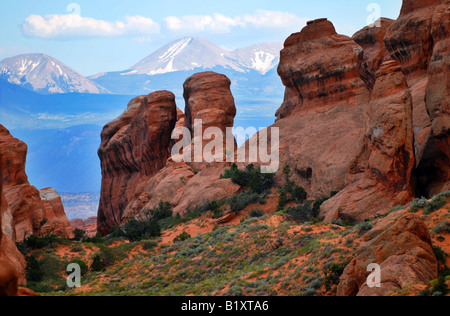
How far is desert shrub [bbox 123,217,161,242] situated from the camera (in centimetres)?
3766

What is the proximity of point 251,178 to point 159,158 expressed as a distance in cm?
1949

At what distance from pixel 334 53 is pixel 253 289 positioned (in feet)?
92.7

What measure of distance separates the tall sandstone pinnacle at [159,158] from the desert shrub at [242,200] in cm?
177

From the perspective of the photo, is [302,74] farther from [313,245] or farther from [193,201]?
[313,245]

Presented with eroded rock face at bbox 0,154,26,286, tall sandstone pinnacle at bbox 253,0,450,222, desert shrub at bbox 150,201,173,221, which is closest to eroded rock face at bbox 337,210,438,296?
tall sandstone pinnacle at bbox 253,0,450,222

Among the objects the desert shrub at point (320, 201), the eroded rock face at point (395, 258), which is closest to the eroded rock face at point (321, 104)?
the desert shrub at point (320, 201)

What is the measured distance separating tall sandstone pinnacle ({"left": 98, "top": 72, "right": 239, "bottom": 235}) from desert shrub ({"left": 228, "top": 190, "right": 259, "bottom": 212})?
1768 mm

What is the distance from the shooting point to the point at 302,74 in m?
45.9

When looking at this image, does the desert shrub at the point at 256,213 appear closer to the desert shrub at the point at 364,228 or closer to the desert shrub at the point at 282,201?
the desert shrub at the point at 282,201

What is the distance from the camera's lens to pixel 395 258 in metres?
16.8

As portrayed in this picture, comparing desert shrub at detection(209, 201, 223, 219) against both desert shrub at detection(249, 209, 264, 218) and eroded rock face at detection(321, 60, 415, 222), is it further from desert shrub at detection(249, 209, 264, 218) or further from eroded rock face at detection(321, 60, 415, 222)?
eroded rock face at detection(321, 60, 415, 222)

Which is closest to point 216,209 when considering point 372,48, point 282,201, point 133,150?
point 282,201

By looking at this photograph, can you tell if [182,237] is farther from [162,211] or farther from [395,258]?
[395,258]

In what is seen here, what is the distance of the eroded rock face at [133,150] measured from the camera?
5816 centimetres
